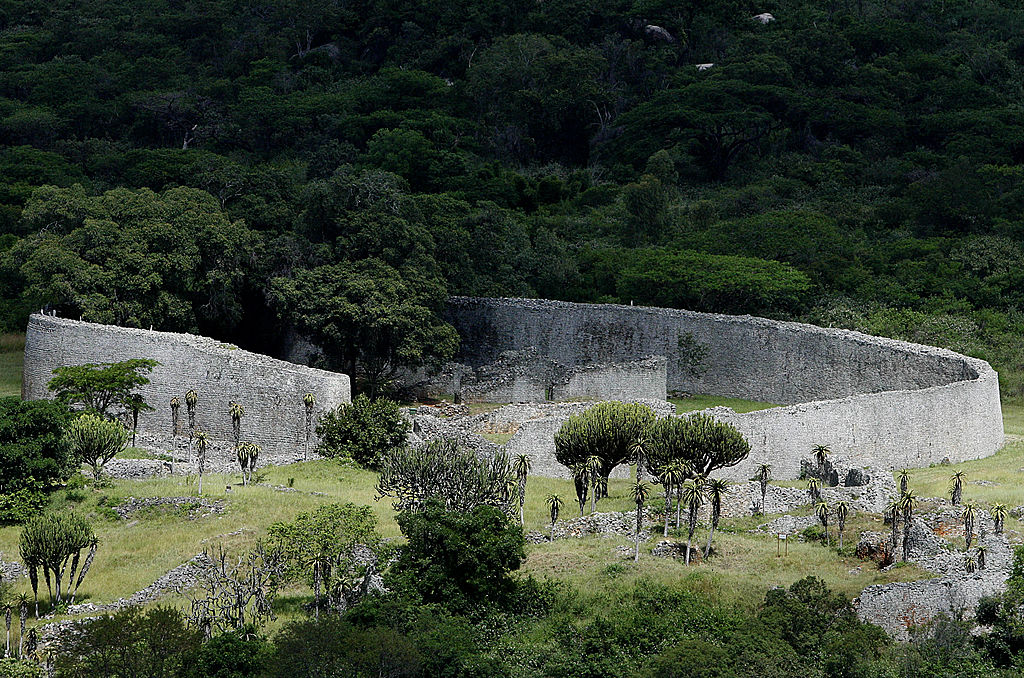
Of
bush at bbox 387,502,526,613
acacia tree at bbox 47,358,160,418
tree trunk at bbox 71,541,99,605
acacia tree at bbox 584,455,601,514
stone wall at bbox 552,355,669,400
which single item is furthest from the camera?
stone wall at bbox 552,355,669,400

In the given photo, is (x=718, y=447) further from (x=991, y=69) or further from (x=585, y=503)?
(x=991, y=69)

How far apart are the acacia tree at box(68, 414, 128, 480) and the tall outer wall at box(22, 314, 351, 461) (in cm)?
535

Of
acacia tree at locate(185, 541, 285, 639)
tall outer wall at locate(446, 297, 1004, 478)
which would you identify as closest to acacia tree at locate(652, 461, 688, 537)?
tall outer wall at locate(446, 297, 1004, 478)

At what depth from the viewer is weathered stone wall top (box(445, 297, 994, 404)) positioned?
52844mm

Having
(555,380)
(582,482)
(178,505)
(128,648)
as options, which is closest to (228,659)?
(128,648)

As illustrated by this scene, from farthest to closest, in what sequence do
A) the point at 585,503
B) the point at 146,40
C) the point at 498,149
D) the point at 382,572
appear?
the point at 146,40, the point at 498,149, the point at 585,503, the point at 382,572

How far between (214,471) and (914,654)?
922 inches

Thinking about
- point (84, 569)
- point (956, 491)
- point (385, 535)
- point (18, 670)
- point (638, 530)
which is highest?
point (956, 491)

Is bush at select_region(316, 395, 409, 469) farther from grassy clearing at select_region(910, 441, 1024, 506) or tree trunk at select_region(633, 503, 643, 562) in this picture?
grassy clearing at select_region(910, 441, 1024, 506)

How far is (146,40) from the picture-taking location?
116000 millimetres

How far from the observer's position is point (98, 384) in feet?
159

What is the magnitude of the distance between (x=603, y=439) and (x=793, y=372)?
18099 millimetres

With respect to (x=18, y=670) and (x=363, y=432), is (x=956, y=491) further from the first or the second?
(x=18, y=670)

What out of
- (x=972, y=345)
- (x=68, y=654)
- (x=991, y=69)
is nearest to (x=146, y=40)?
(x=991, y=69)
